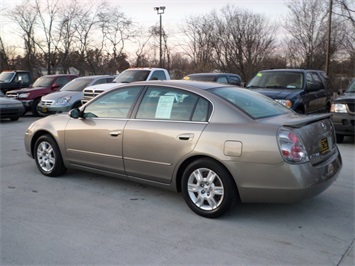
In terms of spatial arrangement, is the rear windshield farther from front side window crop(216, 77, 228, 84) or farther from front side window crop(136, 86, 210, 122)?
front side window crop(216, 77, 228, 84)

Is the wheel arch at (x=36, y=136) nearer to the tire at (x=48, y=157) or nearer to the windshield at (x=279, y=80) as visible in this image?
the tire at (x=48, y=157)

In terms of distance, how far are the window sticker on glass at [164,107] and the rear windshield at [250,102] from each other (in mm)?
529

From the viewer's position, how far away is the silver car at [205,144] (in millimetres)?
3672

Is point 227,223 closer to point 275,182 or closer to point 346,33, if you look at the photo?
point 275,182

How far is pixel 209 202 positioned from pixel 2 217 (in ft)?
7.58

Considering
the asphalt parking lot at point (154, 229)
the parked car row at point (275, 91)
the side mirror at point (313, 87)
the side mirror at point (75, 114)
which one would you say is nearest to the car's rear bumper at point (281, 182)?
the asphalt parking lot at point (154, 229)

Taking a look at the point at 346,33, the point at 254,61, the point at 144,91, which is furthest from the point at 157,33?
the point at 144,91

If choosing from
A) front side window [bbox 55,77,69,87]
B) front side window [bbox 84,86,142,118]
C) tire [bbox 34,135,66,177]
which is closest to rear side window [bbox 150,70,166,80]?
front side window [bbox 55,77,69,87]

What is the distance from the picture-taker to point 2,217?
161 inches

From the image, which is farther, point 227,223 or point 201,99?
point 201,99

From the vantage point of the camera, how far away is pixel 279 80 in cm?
993

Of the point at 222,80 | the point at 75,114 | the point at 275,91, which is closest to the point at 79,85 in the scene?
the point at 222,80

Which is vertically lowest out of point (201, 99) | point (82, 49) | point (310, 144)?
point (310, 144)

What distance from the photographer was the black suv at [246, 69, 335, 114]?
8953 mm
